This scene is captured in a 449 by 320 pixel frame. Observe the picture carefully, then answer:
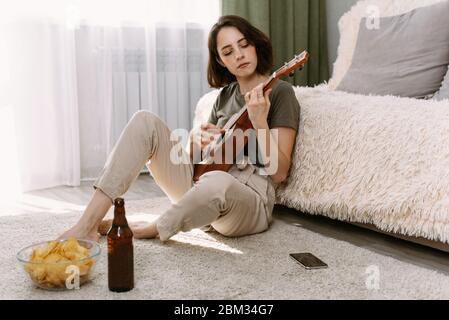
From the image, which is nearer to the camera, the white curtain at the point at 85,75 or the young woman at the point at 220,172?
the young woman at the point at 220,172

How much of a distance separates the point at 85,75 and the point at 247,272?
1887 millimetres

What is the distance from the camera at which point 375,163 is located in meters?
1.86

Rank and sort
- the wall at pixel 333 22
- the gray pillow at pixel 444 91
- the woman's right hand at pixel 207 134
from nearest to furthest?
the woman's right hand at pixel 207 134 < the gray pillow at pixel 444 91 < the wall at pixel 333 22

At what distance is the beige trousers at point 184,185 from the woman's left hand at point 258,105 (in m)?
0.19

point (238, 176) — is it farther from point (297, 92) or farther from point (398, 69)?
point (398, 69)

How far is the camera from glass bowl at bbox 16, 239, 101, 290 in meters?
1.44

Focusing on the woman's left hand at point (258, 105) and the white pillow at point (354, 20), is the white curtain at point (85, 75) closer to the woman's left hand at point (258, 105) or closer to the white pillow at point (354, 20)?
the white pillow at point (354, 20)

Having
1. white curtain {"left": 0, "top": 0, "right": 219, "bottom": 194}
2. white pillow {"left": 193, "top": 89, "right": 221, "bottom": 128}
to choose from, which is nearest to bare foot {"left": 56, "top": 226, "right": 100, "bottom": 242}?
white pillow {"left": 193, "top": 89, "right": 221, "bottom": 128}

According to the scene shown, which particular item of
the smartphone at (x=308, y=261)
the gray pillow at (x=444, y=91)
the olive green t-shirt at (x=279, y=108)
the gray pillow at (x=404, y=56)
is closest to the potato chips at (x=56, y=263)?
the smartphone at (x=308, y=261)

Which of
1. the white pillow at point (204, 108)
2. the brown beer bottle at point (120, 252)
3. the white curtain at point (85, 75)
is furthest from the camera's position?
the white curtain at point (85, 75)

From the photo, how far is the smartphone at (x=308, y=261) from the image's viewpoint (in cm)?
164

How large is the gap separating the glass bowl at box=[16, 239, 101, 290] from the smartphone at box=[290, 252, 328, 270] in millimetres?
581

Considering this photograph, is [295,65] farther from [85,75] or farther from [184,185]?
[85,75]

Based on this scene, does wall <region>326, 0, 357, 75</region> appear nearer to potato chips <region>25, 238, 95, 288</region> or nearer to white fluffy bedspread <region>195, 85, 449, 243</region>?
white fluffy bedspread <region>195, 85, 449, 243</region>
